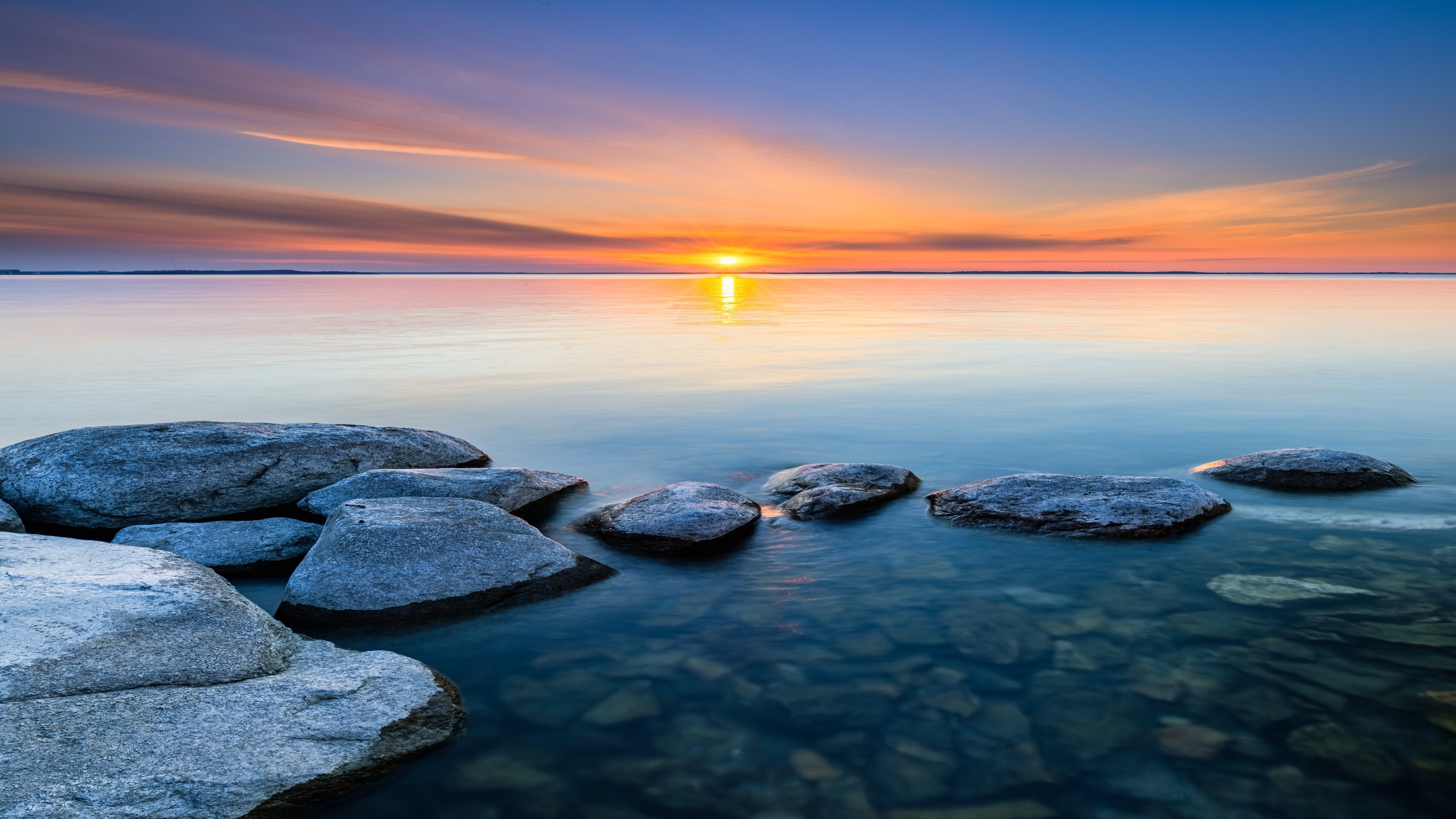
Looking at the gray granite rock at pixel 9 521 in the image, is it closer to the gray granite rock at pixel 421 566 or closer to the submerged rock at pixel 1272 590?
the gray granite rock at pixel 421 566

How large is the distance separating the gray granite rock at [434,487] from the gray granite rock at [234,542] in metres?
0.92

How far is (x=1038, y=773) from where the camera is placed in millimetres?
5266

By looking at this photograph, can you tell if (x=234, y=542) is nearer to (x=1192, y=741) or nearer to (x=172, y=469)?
(x=172, y=469)

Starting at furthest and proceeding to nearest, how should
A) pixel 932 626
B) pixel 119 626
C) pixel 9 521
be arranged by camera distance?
pixel 9 521
pixel 932 626
pixel 119 626

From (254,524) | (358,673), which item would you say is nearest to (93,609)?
(358,673)

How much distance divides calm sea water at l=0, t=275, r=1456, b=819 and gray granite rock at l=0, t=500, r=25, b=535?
3.09 meters

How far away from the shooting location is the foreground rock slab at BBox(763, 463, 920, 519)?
11266 millimetres

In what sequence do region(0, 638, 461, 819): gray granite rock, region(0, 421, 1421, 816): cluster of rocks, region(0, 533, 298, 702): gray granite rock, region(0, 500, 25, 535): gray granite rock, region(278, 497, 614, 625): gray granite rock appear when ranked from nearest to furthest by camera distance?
region(0, 638, 461, 819): gray granite rock, region(0, 421, 1421, 816): cluster of rocks, region(0, 533, 298, 702): gray granite rock, region(278, 497, 614, 625): gray granite rock, region(0, 500, 25, 535): gray granite rock

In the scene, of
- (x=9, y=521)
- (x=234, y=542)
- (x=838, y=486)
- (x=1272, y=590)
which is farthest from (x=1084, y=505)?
(x=9, y=521)

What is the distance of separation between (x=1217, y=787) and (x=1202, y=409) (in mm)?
16538

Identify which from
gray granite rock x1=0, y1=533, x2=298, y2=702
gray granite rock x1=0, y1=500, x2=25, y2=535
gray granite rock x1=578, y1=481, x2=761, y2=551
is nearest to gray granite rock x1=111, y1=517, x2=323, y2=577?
gray granite rock x1=0, y1=500, x2=25, y2=535

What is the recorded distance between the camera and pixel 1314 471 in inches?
476

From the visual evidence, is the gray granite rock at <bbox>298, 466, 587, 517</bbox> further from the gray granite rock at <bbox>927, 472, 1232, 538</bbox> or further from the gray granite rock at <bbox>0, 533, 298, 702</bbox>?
the gray granite rock at <bbox>927, 472, 1232, 538</bbox>

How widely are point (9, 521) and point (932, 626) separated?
33.0ft
